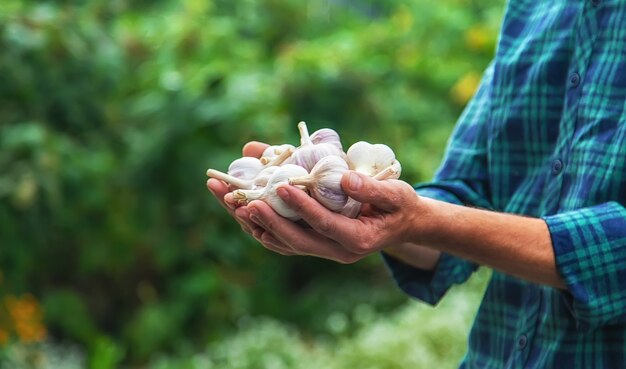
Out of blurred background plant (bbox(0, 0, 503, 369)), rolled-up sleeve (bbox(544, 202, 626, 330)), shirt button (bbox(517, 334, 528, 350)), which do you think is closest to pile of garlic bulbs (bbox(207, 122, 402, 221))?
rolled-up sleeve (bbox(544, 202, 626, 330))

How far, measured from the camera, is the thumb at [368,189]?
3.97 ft

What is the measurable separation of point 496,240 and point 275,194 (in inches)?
12.2

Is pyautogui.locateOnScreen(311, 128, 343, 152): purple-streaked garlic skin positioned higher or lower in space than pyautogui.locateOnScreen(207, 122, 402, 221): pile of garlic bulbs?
higher

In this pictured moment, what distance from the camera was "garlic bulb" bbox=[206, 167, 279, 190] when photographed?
1.32m

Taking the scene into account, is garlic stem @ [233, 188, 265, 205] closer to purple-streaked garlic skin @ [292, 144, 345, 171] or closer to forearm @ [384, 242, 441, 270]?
purple-streaked garlic skin @ [292, 144, 345, 171]

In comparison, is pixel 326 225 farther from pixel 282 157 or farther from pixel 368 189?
pixel 282 157

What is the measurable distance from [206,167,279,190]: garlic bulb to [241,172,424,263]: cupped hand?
66 mm

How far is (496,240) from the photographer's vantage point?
4.47 ft

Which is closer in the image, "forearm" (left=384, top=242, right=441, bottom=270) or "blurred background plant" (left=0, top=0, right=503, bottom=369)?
"forearm" (left=384, top=242, right=441, bottom=270)

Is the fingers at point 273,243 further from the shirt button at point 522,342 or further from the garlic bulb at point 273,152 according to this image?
the shirt button at point 522,342

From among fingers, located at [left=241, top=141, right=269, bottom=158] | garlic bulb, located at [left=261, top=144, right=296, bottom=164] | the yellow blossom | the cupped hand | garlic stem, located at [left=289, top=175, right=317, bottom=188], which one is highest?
the yellow blossom

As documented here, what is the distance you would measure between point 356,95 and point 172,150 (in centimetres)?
73

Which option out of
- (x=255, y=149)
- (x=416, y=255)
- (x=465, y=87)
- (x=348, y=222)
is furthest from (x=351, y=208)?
(x=465, y=87)

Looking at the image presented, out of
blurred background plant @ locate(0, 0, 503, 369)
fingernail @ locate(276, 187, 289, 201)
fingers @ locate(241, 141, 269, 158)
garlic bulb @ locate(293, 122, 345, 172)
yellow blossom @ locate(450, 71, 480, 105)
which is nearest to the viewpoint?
fingernail @ locate(276, 187, 289, 201)
